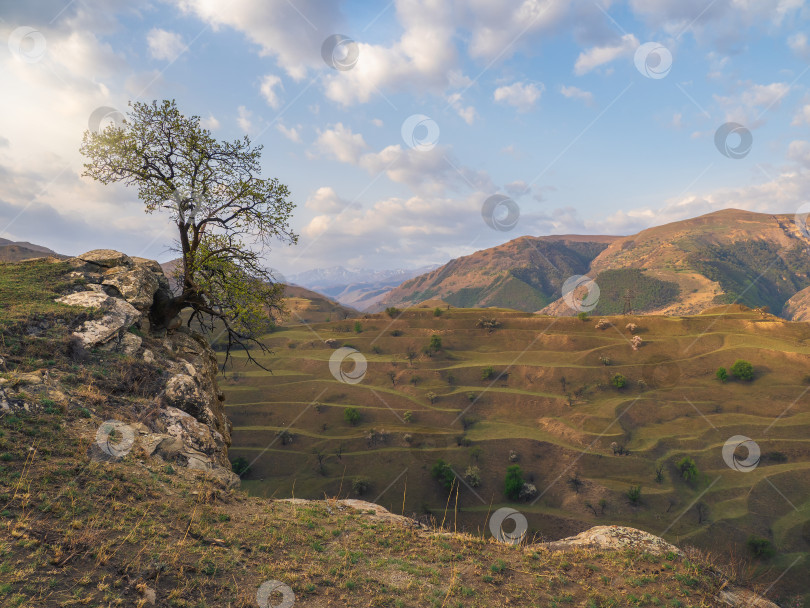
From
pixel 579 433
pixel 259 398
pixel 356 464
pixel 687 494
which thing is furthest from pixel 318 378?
pixel 687 494

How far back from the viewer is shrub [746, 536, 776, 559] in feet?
155

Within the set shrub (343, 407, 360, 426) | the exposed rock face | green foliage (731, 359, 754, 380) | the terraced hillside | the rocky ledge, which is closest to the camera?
the rocky ledge

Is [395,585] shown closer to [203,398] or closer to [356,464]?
A: [203,398]

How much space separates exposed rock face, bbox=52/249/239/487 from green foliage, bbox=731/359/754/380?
102m

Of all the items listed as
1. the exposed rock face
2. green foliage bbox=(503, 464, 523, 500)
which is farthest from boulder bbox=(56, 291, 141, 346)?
green foliage bbox=(503, 464, 523, 500)

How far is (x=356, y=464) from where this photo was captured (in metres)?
66.3

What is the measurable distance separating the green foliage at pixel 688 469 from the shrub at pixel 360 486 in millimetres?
51758

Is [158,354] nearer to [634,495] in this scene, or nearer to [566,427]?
[634,495]

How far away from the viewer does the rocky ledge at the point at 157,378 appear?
12039mm

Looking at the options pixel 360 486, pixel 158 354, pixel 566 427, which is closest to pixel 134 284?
pixel 158 354

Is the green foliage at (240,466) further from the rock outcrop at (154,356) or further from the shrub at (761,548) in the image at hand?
the shrub at (761,548)

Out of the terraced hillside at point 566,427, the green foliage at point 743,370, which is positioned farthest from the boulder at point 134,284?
the green foliage at point 743,370

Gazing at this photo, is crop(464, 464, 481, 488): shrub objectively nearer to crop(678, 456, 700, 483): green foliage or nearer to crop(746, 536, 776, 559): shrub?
crop(678, 456, 700, 483): green foliage

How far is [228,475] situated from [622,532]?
15.8 metres
